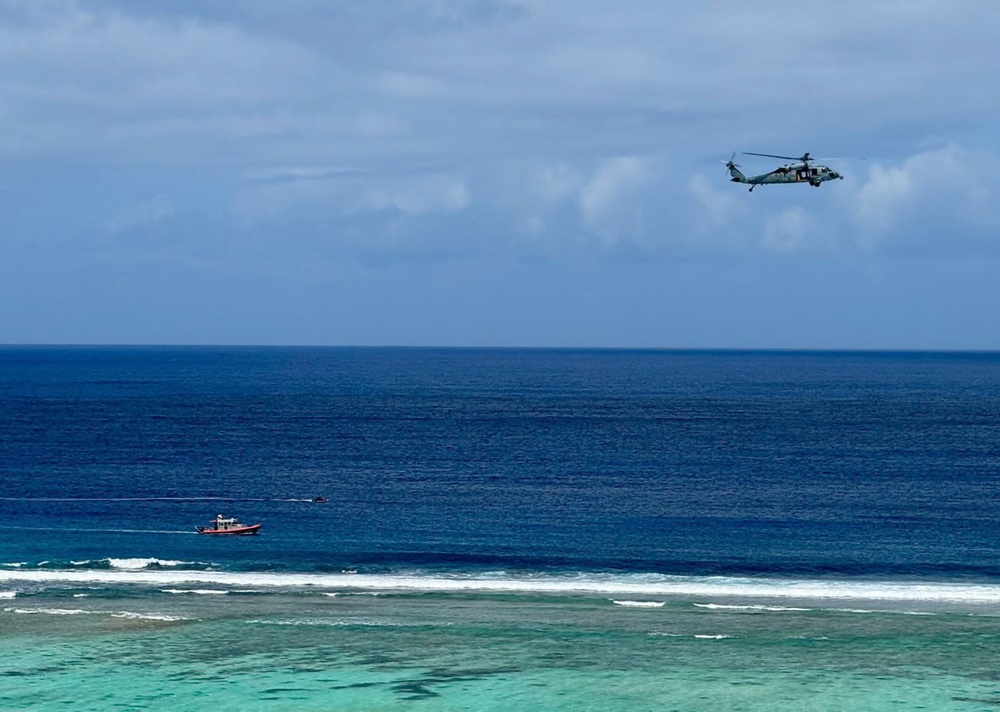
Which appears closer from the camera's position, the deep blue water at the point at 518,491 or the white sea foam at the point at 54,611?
the white sea foam at the point at 54,611

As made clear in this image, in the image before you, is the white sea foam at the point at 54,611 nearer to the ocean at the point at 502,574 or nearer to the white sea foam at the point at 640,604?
the ocean at the point at 502,574

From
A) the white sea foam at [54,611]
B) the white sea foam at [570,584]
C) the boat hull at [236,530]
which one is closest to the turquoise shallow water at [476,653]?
the white sea foam at [54,611]

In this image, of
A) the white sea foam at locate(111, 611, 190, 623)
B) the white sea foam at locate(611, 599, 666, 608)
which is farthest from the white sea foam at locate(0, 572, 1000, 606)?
the white sea foam at locate(111, 611, 190, 623)

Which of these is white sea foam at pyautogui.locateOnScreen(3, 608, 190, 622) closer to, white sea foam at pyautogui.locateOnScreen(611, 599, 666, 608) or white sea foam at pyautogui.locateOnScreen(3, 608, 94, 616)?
white sea foam at pyautogui.locateOnScreen(3, 608, 94, 616)

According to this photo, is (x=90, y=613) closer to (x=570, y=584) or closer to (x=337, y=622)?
(x=337, y=622)

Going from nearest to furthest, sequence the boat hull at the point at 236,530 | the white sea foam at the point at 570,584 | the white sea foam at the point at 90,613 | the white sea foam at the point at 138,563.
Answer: the white sea foam at the point at 90,613 → the white sea foam at the point at 570,584 → the white sea foam at the point at 138,563 → the boat hull at the point at 236,530

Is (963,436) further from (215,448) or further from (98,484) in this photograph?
(98,484)
